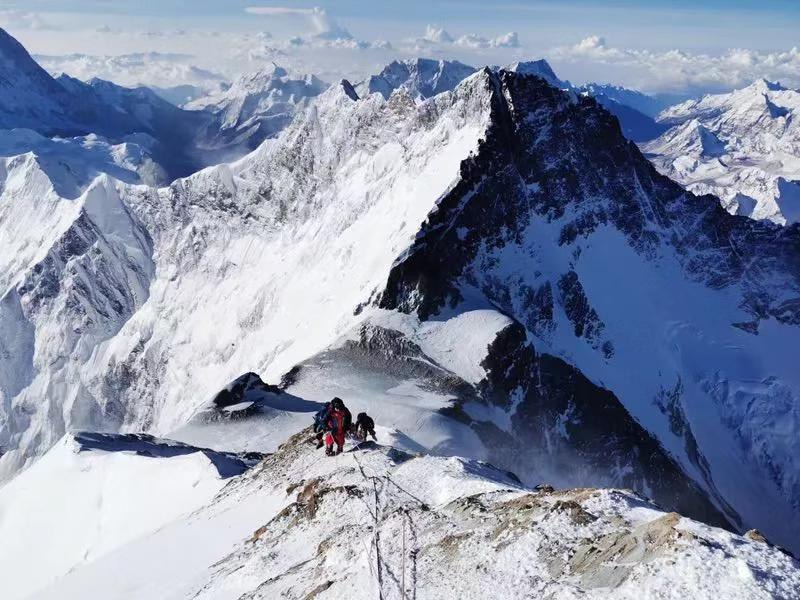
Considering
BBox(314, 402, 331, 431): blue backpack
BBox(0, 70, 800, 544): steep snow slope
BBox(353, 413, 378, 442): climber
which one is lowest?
BBox(0, 70, 800, 544): steep snow slope

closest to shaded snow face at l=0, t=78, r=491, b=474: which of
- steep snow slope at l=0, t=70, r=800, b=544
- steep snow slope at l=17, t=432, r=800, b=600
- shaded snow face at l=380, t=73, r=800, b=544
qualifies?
steep snow slope at l=0, t=70, r=800, b=544

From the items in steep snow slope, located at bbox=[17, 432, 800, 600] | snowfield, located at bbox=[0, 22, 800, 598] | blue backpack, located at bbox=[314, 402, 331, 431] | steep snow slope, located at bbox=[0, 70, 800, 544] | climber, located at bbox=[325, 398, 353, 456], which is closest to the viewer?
steep snow slope, located at bbox=[17, 432, 800, 600]

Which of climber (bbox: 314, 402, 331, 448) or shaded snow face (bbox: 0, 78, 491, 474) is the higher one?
climber (bbox: 314, 402, 331, 448)

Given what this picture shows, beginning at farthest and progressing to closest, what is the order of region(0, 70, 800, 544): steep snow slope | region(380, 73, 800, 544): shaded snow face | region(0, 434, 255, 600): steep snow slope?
region(380, 73, 800, 544): shaded snow face, region(0, 70, 800, 544): steep snow slope, region(0, 434, 255, 600): steep snow slope

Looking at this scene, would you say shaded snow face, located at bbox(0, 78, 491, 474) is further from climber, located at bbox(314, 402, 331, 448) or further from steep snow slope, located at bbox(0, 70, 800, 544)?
climber, located at bbox(314, 402, 331, 448)

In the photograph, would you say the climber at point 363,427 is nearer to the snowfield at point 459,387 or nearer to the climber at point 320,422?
the climber at point 320,422

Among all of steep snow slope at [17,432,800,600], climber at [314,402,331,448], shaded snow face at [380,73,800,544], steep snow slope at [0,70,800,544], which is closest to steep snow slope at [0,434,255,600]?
steep snow slope at [17,432,800,600]

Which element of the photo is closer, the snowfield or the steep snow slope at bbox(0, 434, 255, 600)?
the snowfield
